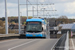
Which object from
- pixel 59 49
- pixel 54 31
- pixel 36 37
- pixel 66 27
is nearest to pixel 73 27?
pixel 66 27

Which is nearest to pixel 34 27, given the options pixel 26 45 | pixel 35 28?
pixel 35 28

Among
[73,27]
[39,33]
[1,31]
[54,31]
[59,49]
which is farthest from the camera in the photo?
[54,31]

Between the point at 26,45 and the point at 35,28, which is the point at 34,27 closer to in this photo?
the point at 35,28

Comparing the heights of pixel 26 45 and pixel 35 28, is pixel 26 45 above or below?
below

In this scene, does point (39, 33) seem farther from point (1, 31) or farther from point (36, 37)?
point (1, 31)

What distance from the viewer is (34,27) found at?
36.3 m

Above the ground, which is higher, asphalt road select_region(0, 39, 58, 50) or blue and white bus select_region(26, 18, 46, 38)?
blue and white bus select_region(26, 18, 46, 38)

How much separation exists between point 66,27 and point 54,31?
25.0 metres

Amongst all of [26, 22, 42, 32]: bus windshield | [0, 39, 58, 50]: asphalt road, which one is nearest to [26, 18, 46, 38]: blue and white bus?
[26, 22, 42, 32]: bus windshield

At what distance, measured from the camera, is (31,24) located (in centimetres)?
3647

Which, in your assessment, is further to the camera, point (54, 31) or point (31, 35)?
point (54, 31)

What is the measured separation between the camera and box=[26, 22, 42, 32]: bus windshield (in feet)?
119

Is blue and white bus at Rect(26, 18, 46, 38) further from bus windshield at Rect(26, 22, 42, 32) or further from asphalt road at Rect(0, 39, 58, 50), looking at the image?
asphalt road at Rect(0, 39, 58, 50)

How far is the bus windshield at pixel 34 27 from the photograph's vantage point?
36.2m
